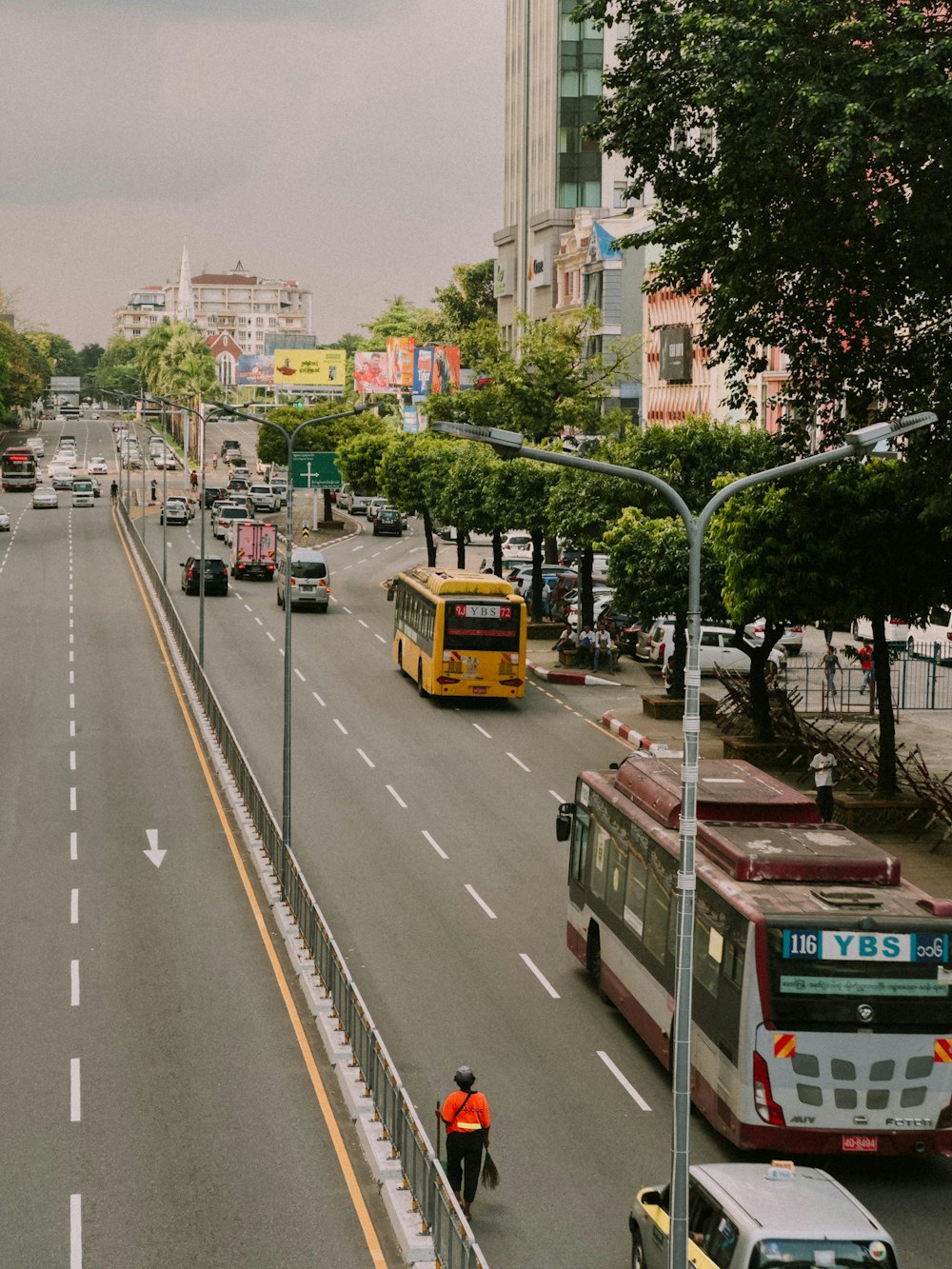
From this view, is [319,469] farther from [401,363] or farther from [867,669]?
[867,669]

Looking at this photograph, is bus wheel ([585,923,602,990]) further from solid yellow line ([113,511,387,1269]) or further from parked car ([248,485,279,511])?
parked car ([248,485,279,511])

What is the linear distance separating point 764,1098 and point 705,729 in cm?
2854

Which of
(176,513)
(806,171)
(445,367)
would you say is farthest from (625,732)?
(445,367)

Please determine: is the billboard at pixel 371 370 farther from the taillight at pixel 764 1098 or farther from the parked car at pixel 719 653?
the taillight at pixel 764 1098

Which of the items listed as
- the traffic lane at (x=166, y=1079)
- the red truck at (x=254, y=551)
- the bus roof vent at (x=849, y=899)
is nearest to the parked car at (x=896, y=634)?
the red truck at (x=254, y=551)

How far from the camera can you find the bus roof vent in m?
18.7

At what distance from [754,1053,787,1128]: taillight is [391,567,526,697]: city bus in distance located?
30368 millimetres

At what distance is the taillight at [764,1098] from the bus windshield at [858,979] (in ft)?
1.72

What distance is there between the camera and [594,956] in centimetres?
2545

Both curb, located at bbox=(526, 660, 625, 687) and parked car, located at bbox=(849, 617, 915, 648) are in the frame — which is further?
parked car, located at bbox=(849, 617, 915, 648)

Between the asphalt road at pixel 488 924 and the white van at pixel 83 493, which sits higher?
the white van at pixel 83 493

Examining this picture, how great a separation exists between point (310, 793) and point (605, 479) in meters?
17.3

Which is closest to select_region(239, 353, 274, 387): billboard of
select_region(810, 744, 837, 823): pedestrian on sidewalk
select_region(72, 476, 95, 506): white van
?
select_region(72, 476, 95, 506): white van

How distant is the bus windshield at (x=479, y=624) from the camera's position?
48250 mm
